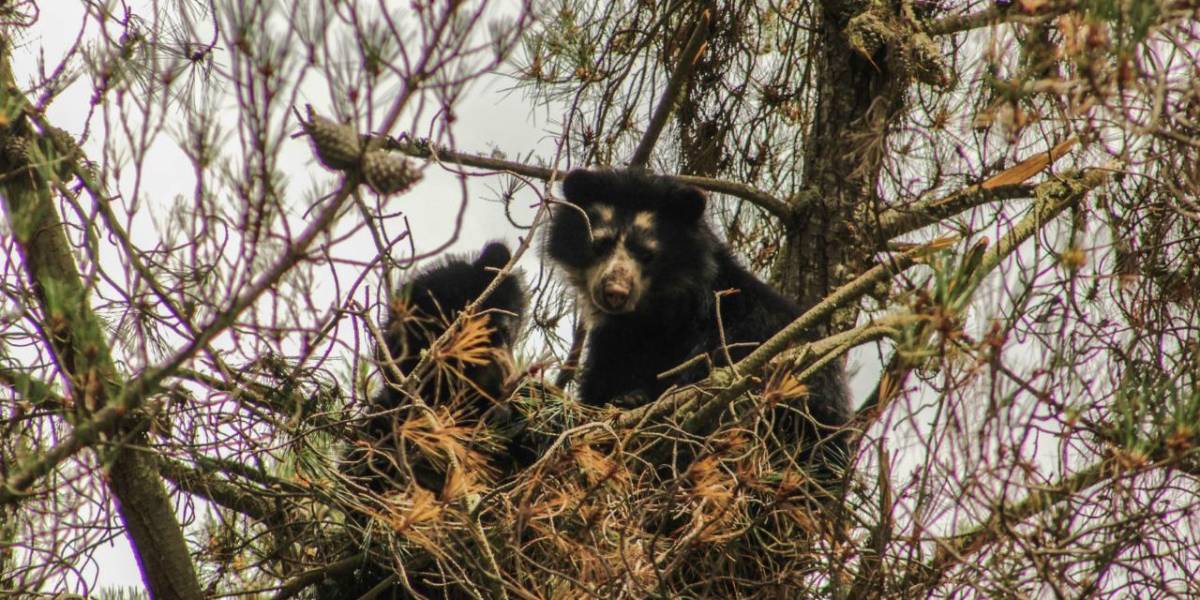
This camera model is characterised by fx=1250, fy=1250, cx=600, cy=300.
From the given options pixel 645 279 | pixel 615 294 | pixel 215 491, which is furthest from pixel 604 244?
pixel 215 491

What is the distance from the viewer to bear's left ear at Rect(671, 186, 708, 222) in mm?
6742

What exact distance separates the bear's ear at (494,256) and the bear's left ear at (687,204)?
1106 mm

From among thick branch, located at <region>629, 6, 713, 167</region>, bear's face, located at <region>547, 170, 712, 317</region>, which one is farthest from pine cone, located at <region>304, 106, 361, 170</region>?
thick branch, located at <region>629, 6, 713, 167</region>

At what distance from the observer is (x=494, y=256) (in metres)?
6.10

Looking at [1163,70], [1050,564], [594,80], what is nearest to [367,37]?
[1163,70]

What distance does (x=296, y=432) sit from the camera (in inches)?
159

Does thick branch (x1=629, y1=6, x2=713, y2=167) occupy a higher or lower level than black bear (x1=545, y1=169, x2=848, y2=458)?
higher

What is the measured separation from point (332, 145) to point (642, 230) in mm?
4138

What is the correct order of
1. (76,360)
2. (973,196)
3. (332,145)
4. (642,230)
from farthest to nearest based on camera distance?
1. (642,230)
2. (973,196)
3. (76,360)
4. (332,145)

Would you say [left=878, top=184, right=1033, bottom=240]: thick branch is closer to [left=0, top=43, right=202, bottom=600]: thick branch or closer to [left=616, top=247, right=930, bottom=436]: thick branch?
[left=616, top=247, right=930, bottom=436]: thick branch

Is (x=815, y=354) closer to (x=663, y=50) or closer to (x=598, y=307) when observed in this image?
(x=598, y=307)

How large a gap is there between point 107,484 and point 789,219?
3605mm

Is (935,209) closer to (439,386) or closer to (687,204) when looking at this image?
(687,204)

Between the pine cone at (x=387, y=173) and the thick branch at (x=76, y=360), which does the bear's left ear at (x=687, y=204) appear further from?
the pine cone at (x=387, y=173)
